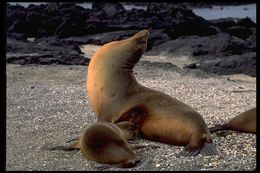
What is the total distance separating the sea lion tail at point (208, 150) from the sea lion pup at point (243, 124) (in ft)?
1.86

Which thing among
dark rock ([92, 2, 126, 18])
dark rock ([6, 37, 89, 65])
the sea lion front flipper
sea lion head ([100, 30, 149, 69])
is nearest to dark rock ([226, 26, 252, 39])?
dark rock ([92, 2, 126, 18])

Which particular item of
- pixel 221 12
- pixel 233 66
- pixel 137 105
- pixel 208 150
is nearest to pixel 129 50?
pixel 137 105

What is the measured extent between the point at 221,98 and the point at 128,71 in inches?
84.2

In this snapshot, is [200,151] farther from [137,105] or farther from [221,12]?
[221,12]

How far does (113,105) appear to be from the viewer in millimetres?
4730

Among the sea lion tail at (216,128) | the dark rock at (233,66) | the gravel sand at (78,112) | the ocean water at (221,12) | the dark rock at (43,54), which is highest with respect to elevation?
the sea lion tail at (216,128)

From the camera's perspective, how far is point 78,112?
6117mm

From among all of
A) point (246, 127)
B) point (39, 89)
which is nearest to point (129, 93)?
point (246, 127)

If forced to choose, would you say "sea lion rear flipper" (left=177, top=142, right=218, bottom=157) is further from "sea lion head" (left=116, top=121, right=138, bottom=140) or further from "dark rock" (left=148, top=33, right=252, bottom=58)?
"dark rock" (left=148, top=33, right=252, bottom=58)

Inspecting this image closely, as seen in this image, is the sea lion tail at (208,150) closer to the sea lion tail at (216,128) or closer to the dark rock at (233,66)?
the sea lion tail at (216,128)

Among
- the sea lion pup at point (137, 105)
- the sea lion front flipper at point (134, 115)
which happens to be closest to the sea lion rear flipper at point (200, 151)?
the sea lion pup at point (137, 105)

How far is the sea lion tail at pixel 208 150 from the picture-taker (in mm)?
4191

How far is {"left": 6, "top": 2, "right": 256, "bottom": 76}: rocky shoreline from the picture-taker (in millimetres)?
10820

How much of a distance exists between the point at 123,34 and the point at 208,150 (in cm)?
1077
